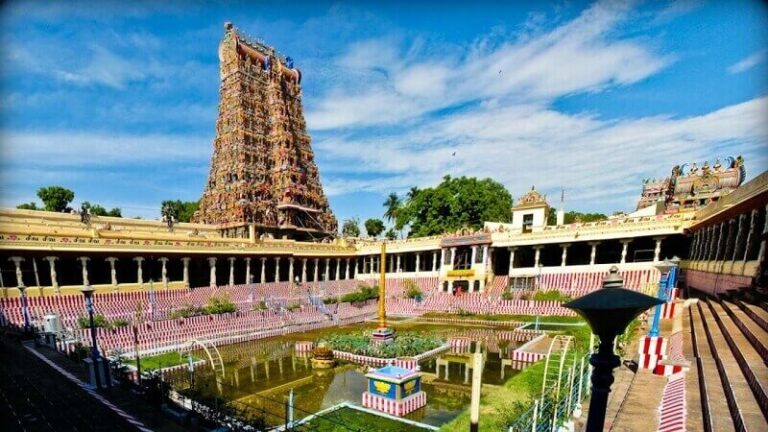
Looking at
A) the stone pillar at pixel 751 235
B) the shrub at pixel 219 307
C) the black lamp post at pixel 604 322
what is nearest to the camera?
the black lamp post at pixel 604 322

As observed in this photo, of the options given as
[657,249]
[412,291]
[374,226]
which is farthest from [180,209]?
[657,249]

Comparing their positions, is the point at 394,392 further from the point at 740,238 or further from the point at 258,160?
the point at 258,160

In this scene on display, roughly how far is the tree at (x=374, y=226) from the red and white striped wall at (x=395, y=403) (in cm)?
6673

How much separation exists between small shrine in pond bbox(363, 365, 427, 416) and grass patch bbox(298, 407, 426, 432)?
0.47 meters

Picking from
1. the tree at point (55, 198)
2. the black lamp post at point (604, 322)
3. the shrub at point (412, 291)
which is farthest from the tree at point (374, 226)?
the black lamp post at point (604, 322)

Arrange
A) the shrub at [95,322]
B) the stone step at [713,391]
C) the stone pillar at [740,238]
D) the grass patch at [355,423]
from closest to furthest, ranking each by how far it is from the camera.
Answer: the stone step at [713,391] → the grass patch at [355,423] → the stone pillar at [740,238] → the shrub at [95,322]

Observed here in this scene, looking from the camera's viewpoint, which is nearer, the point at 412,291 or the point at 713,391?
the point at 713,391

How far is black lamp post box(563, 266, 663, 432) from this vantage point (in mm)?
2645

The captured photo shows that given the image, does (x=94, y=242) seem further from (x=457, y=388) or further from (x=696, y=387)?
(x=696, y=387)

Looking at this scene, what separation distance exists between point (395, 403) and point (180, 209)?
6893 cm

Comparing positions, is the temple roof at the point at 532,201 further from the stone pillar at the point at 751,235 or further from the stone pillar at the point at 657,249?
the stone pillar at the point at 751,235

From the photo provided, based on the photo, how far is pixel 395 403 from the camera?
34.1 ft

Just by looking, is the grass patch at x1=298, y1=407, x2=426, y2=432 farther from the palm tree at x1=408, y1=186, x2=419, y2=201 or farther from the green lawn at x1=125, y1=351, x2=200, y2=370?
the palm tree at x1=408, y1=186, x2=419, y2=201

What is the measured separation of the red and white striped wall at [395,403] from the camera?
1037cm
